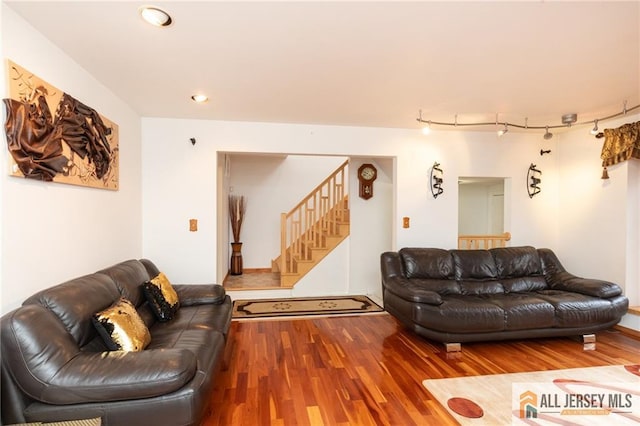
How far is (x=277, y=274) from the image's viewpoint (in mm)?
6234

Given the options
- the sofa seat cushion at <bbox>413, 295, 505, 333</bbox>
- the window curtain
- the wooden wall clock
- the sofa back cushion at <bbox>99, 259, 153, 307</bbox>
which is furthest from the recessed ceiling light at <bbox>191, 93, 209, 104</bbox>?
the window curtain

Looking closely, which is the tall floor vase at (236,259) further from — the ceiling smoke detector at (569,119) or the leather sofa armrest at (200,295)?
the ceiling smoke detector at (569,119)

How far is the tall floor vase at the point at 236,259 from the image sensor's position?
625 cm

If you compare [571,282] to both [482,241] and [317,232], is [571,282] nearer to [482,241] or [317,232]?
[482,241]

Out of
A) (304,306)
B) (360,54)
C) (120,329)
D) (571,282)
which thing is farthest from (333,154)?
(571,282)

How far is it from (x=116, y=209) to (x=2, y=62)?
5.25 feet

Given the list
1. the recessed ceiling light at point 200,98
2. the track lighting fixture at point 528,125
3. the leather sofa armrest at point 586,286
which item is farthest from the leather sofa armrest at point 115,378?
the leather sofa armrest at point 586,286

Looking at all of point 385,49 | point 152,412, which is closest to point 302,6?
point 385,49

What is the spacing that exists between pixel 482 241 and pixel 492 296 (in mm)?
1330

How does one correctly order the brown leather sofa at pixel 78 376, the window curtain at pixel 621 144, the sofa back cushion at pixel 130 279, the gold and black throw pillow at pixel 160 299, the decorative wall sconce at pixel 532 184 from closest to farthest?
the brown leather sofa at pixel 78 376
the sofa back cushion at pixel 130 279
the gold and black throw pillow at pixel 160 299
the window curtain at pixel 621 144
the decorative wall sconce at pixel 532 184

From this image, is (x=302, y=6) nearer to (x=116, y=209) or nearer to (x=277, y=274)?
(x=116, y=209)

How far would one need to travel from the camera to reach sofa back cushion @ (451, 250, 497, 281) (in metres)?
3.71

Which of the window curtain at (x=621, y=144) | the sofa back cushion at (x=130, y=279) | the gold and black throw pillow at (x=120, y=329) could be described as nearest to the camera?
the gold and black throw pillow at (x=120, y=329)

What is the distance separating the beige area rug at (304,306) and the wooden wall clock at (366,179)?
5.47 ft
